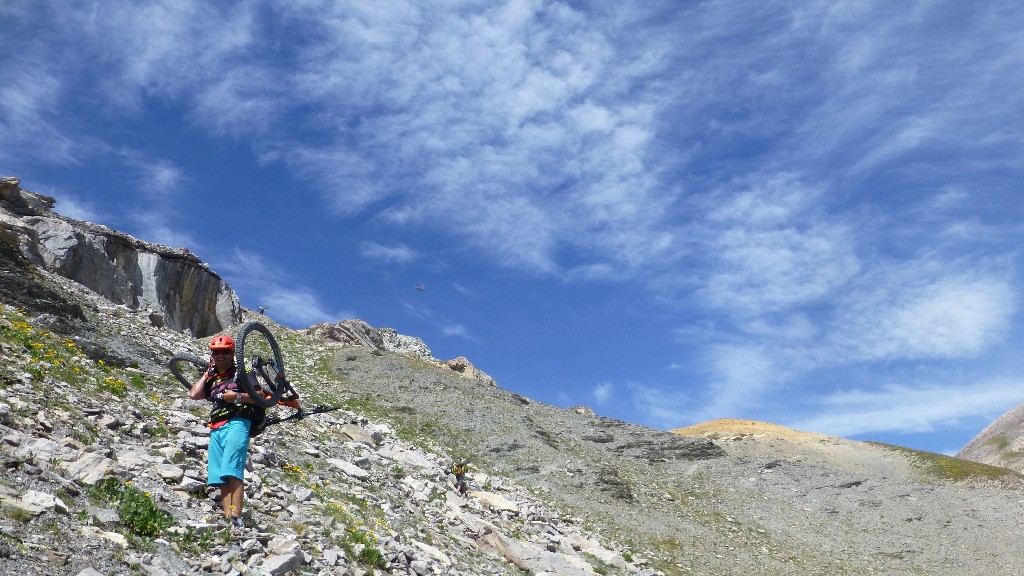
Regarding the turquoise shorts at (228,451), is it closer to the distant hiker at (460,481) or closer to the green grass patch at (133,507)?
the green grass patch at (133,507)

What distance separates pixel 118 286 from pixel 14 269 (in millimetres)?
24921

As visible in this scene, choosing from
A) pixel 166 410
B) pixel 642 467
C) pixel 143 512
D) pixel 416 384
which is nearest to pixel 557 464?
pixel 642 467

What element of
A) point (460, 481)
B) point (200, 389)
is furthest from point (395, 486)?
point (200, 389)

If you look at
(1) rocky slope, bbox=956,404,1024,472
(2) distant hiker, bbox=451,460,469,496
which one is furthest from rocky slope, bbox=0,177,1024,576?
(1) rocky slope, bbox=956,404,1024,472

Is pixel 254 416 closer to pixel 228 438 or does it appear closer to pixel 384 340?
pixel 228 438

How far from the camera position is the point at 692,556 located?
1066 inches

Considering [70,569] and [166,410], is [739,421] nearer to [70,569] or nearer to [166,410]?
[166,410]

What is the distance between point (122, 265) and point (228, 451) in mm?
43060

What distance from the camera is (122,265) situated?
4825 cm

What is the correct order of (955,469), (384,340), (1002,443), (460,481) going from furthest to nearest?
(1002,443)
(384,340)
(955,469)
(460,481)

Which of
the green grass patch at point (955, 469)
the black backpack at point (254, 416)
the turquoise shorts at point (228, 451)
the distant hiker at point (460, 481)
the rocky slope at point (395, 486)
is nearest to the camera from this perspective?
the rocky slope at point (395, 486)

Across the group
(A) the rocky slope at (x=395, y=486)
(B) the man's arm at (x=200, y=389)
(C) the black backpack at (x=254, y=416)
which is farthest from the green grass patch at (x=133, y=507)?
(C) the black backpack at (x=254, y=416)

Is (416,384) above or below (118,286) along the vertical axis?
below

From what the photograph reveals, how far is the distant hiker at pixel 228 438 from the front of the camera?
11164 mm
